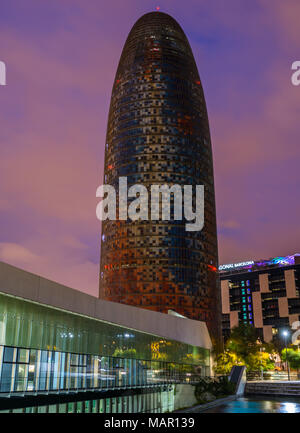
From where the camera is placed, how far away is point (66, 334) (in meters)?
34.7

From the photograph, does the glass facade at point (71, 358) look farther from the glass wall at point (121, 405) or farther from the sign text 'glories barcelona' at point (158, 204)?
the sign text 'glories barcelona' at point (158, 204)

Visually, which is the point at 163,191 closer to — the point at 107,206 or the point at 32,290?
the point at 107,206

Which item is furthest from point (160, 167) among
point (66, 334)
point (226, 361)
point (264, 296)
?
point (264, 296)

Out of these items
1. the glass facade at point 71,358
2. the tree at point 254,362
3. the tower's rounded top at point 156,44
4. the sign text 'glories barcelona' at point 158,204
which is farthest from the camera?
the tower's rounded top at point 156,44

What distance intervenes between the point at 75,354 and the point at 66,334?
7283 millimetres

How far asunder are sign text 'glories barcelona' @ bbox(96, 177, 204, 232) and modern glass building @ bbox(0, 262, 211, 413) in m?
59.1

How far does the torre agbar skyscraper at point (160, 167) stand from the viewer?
4080 inches

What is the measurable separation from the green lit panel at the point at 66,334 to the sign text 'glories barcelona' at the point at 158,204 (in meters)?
58.3

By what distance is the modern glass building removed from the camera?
2316cm

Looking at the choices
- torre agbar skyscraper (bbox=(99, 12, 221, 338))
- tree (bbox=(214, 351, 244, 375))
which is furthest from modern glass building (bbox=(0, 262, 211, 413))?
torre agbar skyscraper (bbox=(99, 12, 221, 338))

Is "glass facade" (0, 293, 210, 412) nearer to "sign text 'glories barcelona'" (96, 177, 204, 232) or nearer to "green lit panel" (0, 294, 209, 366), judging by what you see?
"green lit panel" (0, 294, 209, 366)

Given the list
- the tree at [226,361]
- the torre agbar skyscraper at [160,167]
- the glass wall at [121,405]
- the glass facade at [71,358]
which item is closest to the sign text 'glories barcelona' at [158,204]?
the torre agbar skyscraper at [160,167]

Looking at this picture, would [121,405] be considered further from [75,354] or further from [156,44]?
[156,44]

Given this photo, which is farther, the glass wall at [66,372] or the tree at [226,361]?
the tree at [226,361]
